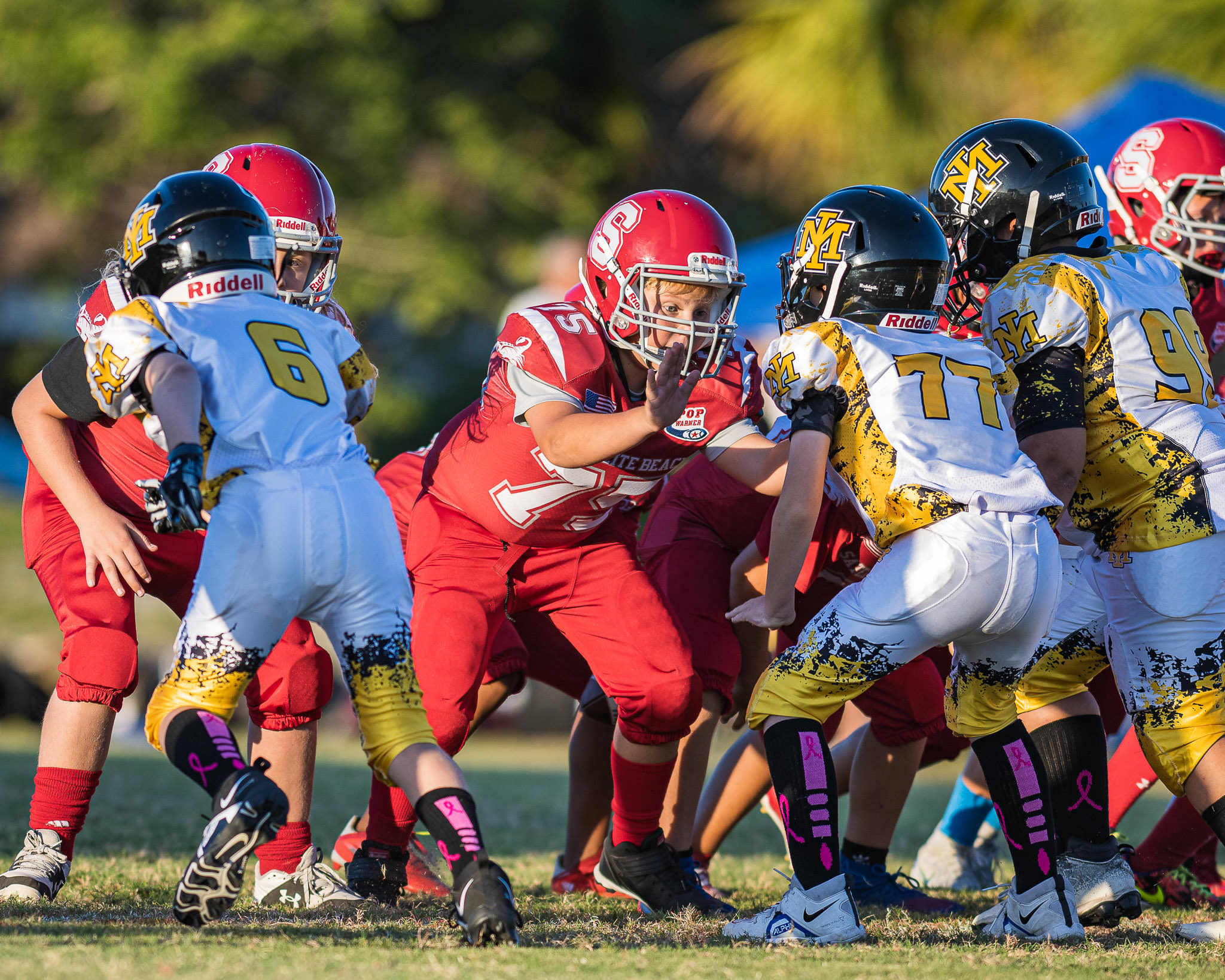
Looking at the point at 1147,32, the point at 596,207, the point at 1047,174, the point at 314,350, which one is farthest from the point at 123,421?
the point at 596,207

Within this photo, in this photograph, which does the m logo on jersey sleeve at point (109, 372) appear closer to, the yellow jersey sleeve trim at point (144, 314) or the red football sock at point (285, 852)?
the yellow jersey sleeve trim at point (144, 314)

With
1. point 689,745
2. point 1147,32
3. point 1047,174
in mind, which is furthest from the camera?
point 1147,32

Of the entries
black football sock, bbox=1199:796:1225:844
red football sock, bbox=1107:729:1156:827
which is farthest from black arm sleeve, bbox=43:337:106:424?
red football sock, bbox=1107:729:1156:827

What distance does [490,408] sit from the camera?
401 cm

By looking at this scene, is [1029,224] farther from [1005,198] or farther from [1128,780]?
[1128,780]

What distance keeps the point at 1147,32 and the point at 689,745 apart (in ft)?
27.1

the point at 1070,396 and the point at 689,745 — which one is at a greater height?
the point at 1070,396

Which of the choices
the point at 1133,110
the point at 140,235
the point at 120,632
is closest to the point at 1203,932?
the point at 120,632

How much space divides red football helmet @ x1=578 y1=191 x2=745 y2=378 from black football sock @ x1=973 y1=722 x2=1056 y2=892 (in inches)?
49.1

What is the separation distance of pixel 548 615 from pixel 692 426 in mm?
767

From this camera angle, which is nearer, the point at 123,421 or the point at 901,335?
the point at 901,335

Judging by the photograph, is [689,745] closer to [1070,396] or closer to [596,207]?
[1070,396]

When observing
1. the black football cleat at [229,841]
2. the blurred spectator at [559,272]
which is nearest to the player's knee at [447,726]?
the black football cleat at [229,841]

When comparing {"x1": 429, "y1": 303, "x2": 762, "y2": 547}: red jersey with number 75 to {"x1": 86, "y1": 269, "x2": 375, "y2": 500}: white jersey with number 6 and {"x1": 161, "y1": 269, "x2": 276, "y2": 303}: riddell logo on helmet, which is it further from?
{"x1": 161, "y1": 269, "x2": 276, "y2": 303}: riddell logo on helmet
